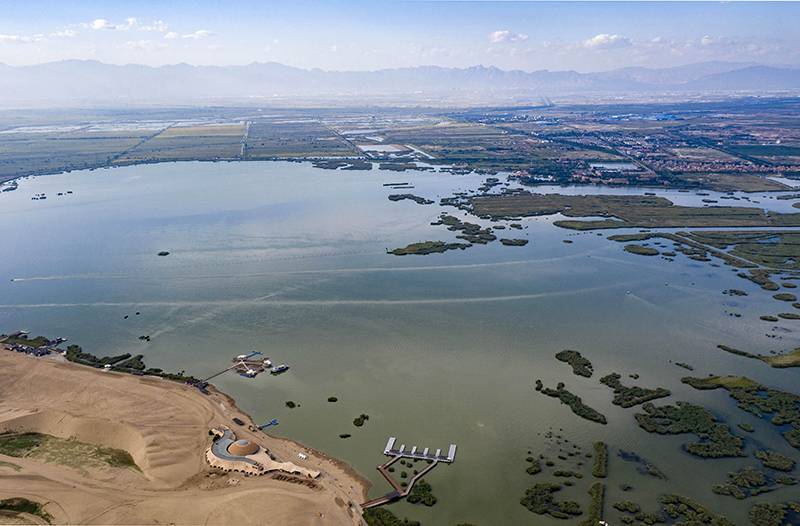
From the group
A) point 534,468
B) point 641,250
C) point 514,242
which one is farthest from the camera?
point 514,242

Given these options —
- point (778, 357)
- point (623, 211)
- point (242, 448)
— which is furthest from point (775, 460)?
point (623, 211)

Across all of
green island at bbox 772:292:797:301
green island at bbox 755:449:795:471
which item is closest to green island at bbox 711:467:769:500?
green island at bbox 755:449:795:471

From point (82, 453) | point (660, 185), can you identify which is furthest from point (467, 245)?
point (660, 185)

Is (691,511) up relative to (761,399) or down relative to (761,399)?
down

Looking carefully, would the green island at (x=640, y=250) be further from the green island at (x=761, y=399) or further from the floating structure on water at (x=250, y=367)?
the floating structure on water at (x=250, y=367)

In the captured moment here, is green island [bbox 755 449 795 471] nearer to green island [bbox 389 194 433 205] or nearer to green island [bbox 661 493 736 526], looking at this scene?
green island [bbox 661 493 736 526]

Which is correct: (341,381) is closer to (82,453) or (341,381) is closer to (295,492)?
(295,492)

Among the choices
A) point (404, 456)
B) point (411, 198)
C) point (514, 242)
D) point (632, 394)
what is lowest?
point (404, 456)

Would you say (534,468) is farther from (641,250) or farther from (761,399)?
(641,250)
